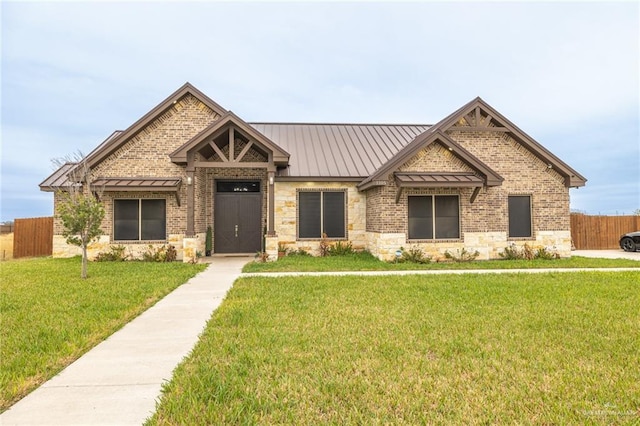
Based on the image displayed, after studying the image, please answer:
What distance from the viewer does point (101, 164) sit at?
12.9 metres

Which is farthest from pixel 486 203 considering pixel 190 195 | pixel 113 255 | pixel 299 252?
pixel 113 255

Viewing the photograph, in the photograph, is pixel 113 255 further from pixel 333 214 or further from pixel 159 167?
pixel 333 214

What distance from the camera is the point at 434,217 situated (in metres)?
12.5

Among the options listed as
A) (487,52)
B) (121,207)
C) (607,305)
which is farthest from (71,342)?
(487,52)

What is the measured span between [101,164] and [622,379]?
15214mm

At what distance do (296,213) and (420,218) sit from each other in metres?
4.81

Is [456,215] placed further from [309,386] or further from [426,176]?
[309,386]

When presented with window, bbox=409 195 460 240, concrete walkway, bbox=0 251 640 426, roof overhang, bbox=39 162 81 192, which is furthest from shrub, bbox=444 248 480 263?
roof overhang, bbox=39 162 81 192

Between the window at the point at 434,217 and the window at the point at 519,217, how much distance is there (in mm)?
2550

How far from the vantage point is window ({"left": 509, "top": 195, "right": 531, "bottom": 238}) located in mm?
13406

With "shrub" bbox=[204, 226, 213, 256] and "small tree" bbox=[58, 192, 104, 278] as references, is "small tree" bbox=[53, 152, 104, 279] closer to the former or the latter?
"small tree" bbox=[58, 192, 104, 278]

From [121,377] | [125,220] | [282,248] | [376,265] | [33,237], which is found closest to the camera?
[121,377]

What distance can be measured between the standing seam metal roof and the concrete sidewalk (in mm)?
9108

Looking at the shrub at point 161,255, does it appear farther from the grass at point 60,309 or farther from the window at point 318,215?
the window at point 318,215
